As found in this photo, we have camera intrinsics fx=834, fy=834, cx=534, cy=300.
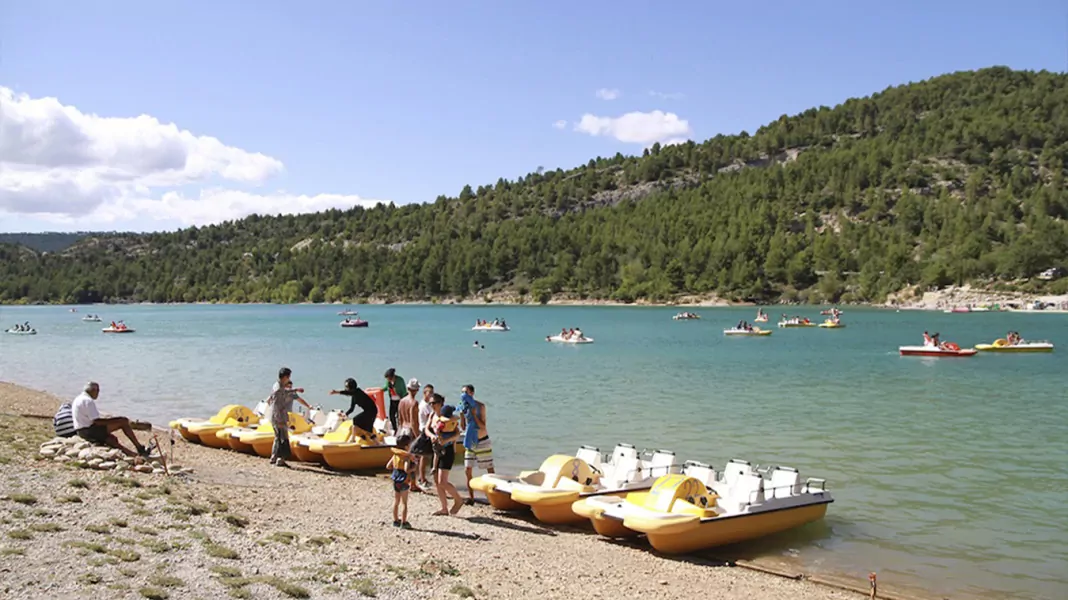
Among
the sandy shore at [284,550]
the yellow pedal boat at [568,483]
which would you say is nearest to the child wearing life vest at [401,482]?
the sandy shore at [284,550]

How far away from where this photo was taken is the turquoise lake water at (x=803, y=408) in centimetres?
1380

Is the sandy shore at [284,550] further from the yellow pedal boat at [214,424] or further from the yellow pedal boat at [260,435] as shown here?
the yellow pedal boat at [214,424]

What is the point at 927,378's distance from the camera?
139ft

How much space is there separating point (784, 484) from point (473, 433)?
17.5 feet

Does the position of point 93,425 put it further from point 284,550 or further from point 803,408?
point 803,408

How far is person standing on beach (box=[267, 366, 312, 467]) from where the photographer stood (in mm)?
17000

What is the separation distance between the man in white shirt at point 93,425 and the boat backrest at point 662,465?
9219 mm

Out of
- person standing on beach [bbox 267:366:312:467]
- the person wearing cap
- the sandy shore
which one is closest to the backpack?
the sandy shore

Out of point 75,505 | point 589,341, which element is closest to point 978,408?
point 75,505

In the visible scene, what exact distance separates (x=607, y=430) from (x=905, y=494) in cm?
1009

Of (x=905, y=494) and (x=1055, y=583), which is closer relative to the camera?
(x=1055, y=583)

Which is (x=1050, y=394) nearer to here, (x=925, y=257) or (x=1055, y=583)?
(x=1055, y=583)

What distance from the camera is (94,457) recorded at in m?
13.9

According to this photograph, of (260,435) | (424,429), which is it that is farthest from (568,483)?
(260,435)
